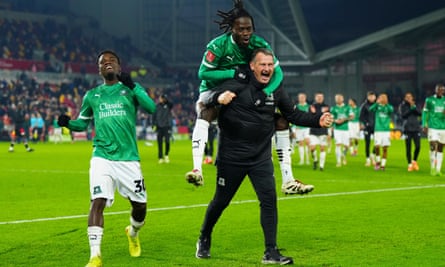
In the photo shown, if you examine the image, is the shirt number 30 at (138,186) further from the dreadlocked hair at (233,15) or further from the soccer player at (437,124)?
the soccer player at (437,124)

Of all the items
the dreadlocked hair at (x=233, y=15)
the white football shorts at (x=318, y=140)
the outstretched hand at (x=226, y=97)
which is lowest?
the white football shorts at (x=318, y=140)

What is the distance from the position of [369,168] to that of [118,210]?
13940 millimetres

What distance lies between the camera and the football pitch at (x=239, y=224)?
985 centimetres

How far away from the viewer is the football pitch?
9.85m

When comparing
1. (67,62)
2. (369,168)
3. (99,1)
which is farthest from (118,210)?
(99,1)

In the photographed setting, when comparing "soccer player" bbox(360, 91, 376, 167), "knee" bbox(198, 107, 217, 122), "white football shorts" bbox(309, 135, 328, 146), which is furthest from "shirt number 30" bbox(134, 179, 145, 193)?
"soccer player" bbox(360, 91, 376, 167)

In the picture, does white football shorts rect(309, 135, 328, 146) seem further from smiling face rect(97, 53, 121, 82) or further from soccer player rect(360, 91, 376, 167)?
smiling face rect(97, 53, 121, 82)

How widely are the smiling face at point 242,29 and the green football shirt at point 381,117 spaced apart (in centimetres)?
1756

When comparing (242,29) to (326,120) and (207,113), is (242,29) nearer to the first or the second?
(207,113)

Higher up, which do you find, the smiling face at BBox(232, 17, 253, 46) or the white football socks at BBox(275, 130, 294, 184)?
the smiling face at BBox(232, 17, 253, 46)

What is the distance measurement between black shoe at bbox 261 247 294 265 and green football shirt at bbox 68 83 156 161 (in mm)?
1874

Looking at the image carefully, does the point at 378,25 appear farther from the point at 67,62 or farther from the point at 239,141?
the point at 239,141

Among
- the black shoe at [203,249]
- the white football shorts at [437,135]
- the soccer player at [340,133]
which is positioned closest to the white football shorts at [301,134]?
the soccer player at [340,133]

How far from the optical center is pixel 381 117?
87.0ft
